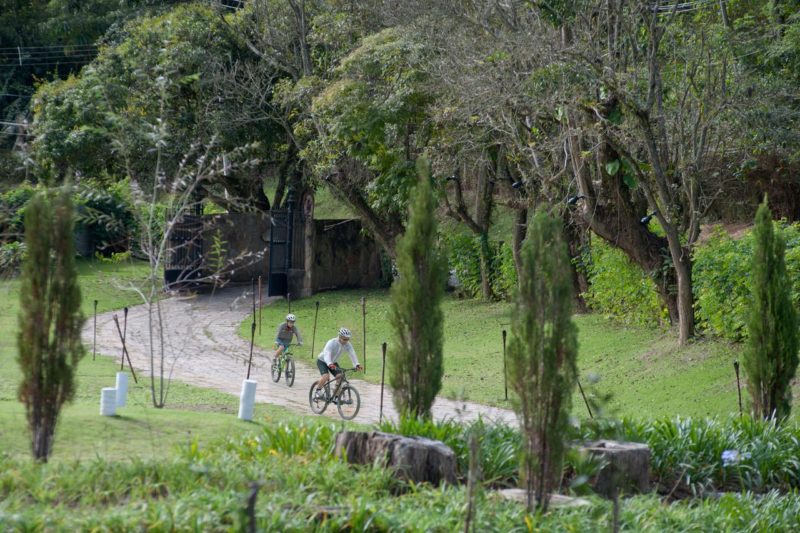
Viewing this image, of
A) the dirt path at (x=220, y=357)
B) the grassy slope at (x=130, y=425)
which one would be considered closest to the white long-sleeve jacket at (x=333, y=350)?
the dirt path at (x=220, y=357)

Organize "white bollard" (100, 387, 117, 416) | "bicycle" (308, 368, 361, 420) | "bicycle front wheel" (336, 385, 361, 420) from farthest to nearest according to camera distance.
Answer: "bicycle" (308, 368, 361, 420) < "bicycle front wheel" (336, 385, 361, 420) < "white bollard" (100, 387, 117, 416)

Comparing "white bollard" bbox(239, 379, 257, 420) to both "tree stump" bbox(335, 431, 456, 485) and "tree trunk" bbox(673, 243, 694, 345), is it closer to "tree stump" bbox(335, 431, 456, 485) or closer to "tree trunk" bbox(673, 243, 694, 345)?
"tree stump" bbox(335, 431, 456, 485)

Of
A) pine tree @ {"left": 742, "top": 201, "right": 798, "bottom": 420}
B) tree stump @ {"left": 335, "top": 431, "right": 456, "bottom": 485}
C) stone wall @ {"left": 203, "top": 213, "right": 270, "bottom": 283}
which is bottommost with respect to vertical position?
tree stump @ {"left": 335, "top": 431, "right": 456, "bottom": 485}

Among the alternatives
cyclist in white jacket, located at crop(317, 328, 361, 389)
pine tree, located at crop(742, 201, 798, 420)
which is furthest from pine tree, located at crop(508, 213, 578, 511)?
cyclist in white jacket, located at crop(317, 328, 361, 389)

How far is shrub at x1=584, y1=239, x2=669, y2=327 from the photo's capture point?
20578 millimetres

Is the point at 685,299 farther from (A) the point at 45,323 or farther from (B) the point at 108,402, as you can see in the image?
(A) the point at 45,323

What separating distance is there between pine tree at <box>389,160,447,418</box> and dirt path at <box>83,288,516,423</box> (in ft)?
8.29

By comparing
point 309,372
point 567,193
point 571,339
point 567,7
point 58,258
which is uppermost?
point 567,7

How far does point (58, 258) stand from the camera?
7.53 m

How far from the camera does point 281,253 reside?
102 feet

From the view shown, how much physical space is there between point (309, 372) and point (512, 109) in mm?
6703

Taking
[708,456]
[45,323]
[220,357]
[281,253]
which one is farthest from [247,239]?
[45,323]

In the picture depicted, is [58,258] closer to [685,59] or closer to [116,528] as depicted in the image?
[116,528]

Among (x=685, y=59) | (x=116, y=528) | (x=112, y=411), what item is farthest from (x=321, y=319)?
(x=116, y=528)
